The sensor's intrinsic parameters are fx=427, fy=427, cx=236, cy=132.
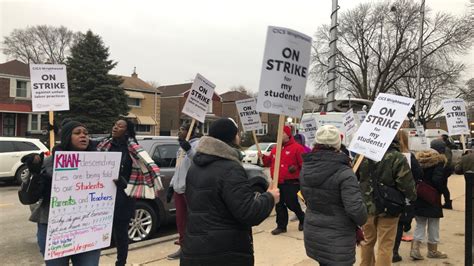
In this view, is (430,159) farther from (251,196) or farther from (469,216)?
(251,196)

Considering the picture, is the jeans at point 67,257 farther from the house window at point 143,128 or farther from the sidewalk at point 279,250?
the house window at point 143,128

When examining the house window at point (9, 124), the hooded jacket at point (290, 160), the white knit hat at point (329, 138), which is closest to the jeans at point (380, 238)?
the white knit hat at point (329, 138)

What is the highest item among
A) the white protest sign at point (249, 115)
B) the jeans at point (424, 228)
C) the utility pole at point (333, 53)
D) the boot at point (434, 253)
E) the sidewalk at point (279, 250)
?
the utility pole at point (333, 53)

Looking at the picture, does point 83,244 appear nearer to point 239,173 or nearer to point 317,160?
point 239,173

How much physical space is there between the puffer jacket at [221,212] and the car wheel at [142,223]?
13.8ft

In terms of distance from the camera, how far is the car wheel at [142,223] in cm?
693

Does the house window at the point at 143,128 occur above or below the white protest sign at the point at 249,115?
below

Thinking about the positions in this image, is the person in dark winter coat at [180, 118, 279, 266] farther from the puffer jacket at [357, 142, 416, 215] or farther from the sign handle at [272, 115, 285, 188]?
the puffer jacket at [357, 142, 416, 215]

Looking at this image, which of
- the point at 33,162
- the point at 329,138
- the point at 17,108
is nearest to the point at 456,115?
the point at 329,138

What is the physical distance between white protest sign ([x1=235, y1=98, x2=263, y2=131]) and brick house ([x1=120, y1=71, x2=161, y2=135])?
34728 mm

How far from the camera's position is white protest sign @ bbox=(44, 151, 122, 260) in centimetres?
340

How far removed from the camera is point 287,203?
7.42 meters

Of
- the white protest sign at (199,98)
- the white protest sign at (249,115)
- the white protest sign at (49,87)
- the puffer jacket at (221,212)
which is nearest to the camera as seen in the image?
the puffer jacket at (221,212)

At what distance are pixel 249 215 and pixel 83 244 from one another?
1665mm
